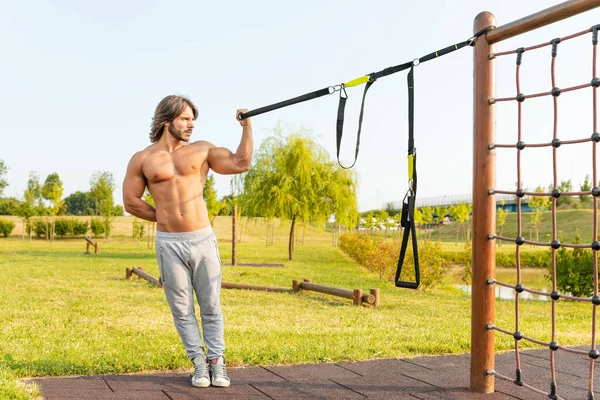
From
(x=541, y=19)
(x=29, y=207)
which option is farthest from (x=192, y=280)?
(x=29, y=207)

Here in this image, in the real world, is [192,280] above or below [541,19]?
below

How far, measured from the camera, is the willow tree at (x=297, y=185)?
960 inches

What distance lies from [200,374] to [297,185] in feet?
67.0

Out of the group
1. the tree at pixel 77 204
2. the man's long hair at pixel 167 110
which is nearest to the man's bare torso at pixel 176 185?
the man's long hair at pixel 167 110

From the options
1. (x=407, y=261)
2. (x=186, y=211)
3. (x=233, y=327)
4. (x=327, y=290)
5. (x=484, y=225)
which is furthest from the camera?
(x=407, y=261)

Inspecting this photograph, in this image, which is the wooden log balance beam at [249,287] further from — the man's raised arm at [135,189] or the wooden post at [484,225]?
the wooden post at [484,225]

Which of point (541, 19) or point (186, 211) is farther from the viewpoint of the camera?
point (186, 211)

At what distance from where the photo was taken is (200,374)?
418 centimetres

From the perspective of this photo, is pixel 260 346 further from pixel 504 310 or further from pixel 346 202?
pixel 346 202

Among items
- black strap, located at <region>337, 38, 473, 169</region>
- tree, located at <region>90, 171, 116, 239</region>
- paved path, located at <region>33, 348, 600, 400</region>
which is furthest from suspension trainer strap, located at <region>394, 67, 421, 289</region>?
tree, located at <region>90, 171, 116, 239</region>

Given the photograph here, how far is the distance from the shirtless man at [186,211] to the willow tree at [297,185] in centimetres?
1968

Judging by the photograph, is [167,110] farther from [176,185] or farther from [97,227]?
[97,227]

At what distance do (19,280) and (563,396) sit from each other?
12225 millimetres

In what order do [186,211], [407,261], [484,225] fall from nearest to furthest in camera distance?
[484,225] < [186,211] < [407,261]
